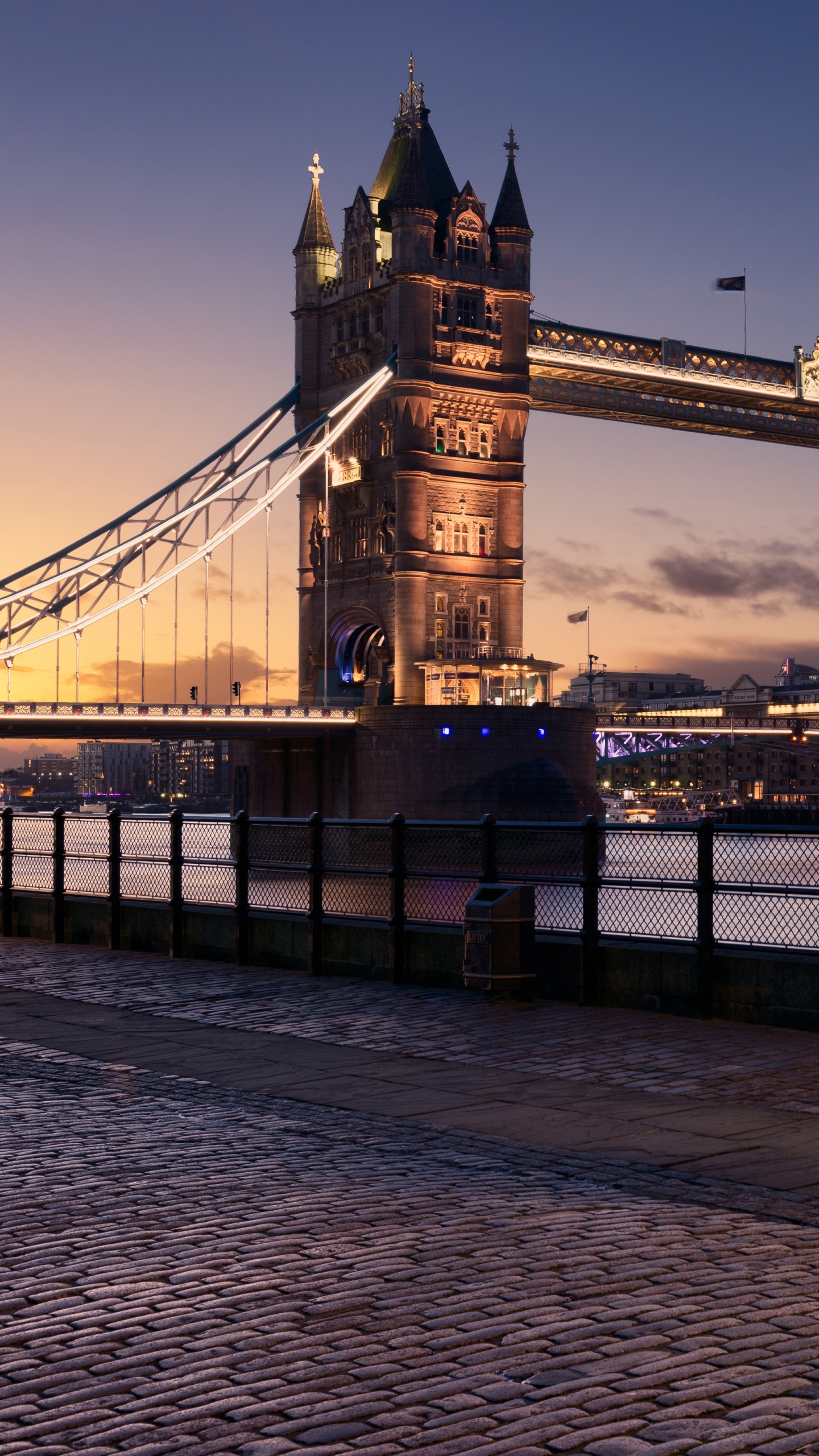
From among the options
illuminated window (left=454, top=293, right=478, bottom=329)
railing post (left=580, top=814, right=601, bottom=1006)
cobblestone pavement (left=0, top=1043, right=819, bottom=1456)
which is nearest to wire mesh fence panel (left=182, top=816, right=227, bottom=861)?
railing post (left=580, top=814, right=601, bottom=1006)

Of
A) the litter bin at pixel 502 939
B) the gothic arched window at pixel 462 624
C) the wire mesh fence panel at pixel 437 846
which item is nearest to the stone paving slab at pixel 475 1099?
the litter bin at pixel 502 939

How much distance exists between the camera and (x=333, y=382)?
3130 inches

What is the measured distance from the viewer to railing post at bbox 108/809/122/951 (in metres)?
18.1

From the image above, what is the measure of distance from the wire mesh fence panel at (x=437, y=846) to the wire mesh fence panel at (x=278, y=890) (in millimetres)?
1306

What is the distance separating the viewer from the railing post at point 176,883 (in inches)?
659

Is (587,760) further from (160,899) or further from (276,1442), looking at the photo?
(276,1442)

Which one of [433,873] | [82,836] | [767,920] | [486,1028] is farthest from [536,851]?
[82,836]

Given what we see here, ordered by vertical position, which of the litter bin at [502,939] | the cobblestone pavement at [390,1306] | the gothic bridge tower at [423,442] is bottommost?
the cobblestone pavement at [390,1306]

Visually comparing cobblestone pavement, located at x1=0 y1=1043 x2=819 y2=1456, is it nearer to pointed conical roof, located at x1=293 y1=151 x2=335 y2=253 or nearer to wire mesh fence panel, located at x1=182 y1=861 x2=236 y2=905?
wire mesh fence panel, located at x1=182 y1=861 x2=236 y2=905

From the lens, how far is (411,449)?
73.1 metres

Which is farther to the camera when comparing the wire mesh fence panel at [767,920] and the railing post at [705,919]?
the railing post at [705,919]

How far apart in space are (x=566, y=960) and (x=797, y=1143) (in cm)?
536

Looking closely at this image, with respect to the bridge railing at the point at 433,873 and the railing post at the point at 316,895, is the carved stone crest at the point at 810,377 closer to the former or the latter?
the bridge railing at the point at 433,873

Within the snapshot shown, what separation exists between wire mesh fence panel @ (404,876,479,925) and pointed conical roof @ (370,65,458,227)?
6752 centimetres
